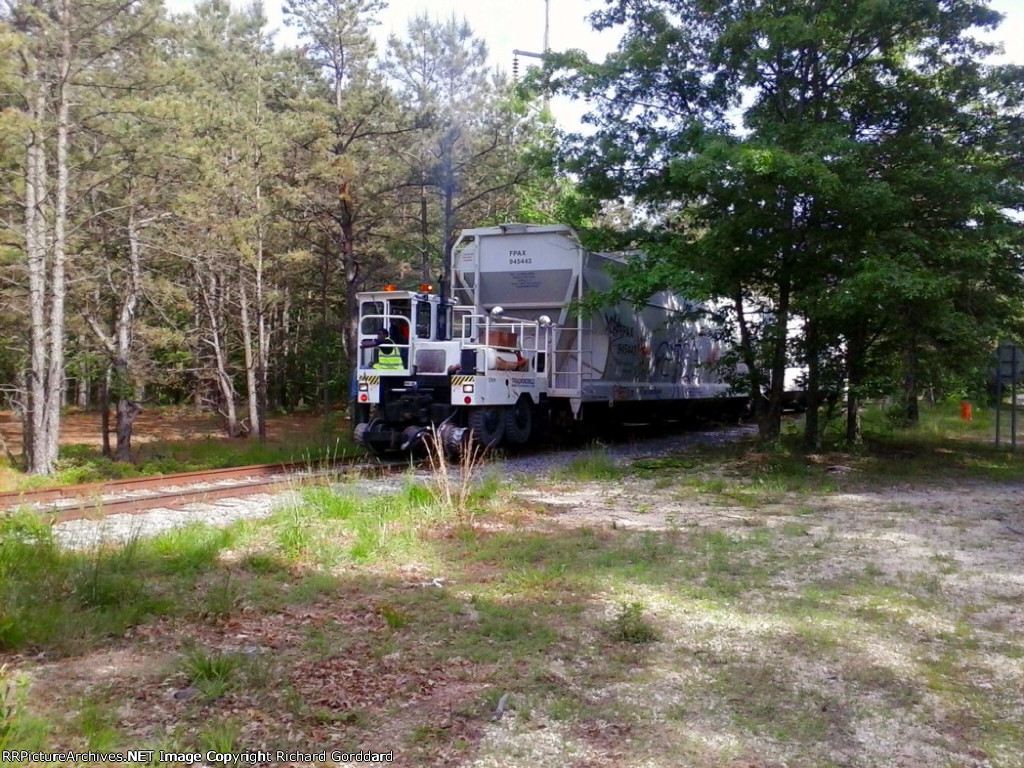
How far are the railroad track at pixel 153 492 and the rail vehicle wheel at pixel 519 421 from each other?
438cm

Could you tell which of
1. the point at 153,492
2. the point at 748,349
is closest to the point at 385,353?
the point at 153,492

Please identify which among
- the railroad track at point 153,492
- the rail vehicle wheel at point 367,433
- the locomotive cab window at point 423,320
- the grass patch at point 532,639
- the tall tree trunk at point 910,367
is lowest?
the grass patch at point 532,639

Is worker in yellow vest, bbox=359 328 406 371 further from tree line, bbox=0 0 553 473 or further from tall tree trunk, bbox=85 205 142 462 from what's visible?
tall tree trunk, bbox=85 205 142 462

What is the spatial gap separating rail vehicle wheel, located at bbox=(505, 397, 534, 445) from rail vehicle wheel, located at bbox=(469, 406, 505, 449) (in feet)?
0.78

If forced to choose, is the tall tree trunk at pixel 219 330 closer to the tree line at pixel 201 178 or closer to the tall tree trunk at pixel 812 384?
the tree line at pixel 201 178

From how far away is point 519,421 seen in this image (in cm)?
1616

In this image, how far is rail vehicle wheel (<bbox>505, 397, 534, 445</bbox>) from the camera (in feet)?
51.5

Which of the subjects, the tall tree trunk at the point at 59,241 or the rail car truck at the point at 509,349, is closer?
the rail car truck at the point at 509,349

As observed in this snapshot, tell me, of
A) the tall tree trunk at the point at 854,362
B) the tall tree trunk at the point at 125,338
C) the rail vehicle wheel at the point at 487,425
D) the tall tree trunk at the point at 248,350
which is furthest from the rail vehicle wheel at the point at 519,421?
the tall tree trunk at the point at 248,350

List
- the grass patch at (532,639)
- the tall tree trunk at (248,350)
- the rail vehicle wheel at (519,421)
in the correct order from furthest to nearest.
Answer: the tall tree trunk at (248,350)
the rail vehicle wheel at (519,421)
the grass patch at (532,639)

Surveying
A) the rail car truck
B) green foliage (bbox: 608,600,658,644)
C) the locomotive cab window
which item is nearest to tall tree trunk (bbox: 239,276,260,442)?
the rail car truck

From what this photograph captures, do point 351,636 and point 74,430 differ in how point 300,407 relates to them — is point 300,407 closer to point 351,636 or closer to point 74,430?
point 74,430

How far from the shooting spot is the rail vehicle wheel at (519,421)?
15.7m

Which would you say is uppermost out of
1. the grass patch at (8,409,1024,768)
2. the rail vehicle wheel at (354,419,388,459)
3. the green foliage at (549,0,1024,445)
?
the green foliage at (549,0,1024,445)
